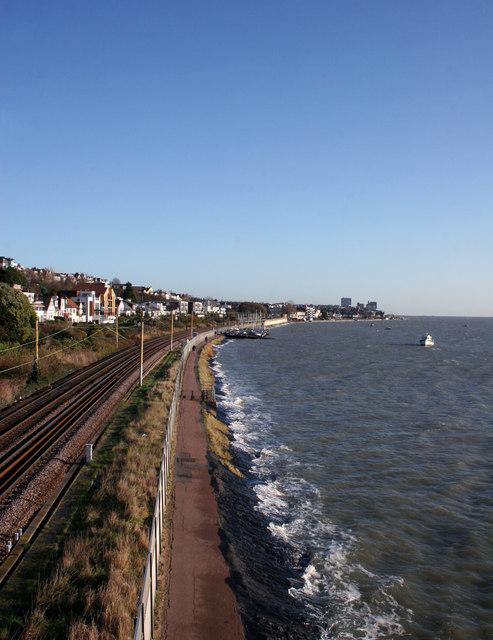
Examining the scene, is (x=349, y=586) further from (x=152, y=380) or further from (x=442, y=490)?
Result: (x=152, y=380)

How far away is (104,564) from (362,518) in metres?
9.51

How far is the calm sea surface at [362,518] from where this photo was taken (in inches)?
442

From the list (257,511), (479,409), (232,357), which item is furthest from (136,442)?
(232,357)

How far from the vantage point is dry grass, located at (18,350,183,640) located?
7.97 m

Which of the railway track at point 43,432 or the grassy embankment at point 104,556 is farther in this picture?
the railway track at point 43,432

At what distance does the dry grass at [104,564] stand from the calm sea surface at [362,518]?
2501mm

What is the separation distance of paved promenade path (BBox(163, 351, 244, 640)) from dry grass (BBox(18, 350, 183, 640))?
2.58 feet

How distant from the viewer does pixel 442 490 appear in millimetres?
19031

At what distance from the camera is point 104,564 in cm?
984

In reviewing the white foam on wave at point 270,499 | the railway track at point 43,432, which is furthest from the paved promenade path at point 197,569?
the railway track at point 43,432

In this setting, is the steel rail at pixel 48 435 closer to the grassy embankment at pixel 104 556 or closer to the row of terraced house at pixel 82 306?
the grassy embankment at pixel 104 556

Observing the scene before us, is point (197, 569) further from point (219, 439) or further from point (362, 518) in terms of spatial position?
point (219, 439)

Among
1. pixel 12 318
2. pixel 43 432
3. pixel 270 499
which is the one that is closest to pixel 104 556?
pixel 270 499

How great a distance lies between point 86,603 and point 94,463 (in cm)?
857
